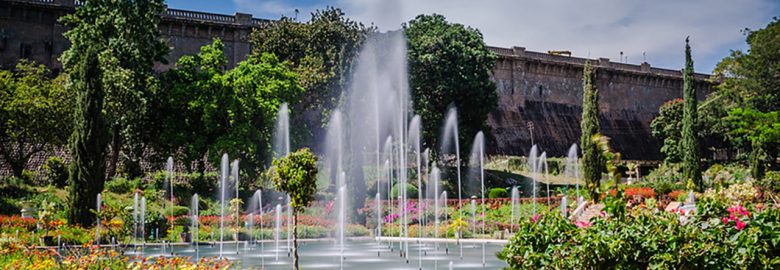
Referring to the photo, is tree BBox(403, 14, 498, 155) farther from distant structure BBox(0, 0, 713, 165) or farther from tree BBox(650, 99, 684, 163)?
tree BBox(650, 99, 684, 163)

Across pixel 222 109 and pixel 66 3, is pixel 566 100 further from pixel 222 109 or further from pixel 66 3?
pixel 66 3

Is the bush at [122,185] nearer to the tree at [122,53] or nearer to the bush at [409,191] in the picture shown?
the tree at [122,53]

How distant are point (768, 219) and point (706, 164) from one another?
39.1 metres

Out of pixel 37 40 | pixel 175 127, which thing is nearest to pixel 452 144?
pixel 175 127

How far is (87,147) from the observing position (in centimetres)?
2052

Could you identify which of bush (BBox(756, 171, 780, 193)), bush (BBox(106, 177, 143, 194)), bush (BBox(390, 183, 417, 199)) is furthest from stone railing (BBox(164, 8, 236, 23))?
bush (BBox(756, 171, 780, 193))

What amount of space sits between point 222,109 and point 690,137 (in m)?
18.5

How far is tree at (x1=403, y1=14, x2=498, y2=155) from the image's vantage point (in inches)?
1256

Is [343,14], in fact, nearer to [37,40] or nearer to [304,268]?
[37,40]

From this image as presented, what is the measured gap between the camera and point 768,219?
7109 mm

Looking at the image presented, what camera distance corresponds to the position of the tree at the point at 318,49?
30281 millimetres

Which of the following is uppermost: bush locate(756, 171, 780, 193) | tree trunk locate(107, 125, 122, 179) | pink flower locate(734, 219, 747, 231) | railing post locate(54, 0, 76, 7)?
railing post locate(54, 0, 76, 7)

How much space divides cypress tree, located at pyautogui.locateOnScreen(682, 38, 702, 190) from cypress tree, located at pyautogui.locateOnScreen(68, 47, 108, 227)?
20905mm

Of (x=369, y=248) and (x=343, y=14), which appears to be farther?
(x=343, y=14)
